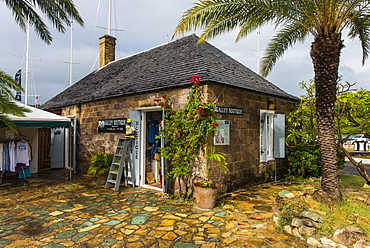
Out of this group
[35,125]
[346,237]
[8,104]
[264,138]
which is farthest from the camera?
[264,138]

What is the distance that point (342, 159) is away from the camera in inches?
353

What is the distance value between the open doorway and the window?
11.2 ft

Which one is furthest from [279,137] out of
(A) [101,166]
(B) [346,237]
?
(A) [101,166]

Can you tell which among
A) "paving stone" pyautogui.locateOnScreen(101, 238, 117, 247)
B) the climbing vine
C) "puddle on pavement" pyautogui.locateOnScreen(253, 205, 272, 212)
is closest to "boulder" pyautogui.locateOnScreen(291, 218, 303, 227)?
"puddle on pavement" pyautogui.locateOnScreen(253, 205, 272, 212)

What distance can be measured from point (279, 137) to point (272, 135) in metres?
0.23

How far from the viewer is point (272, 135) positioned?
28.3 feet

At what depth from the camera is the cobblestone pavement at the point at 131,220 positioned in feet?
13.4

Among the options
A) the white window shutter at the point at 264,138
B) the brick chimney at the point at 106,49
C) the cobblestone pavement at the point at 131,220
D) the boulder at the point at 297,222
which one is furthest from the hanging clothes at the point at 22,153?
the boulder at the point at 297,222

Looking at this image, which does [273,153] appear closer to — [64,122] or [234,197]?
[234,197]

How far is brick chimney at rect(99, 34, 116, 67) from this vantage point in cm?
1488

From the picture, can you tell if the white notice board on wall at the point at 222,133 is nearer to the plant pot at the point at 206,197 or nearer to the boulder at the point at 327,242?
the plant pot at the point at 206,197

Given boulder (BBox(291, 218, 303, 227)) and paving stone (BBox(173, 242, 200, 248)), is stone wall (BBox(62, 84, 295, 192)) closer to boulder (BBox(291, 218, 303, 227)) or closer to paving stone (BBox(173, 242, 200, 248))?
boulder (BBox(291, 218, 303, 227))

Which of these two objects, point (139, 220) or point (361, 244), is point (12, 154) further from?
point (361, 244)

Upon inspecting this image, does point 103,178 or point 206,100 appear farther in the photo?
point 103,178
